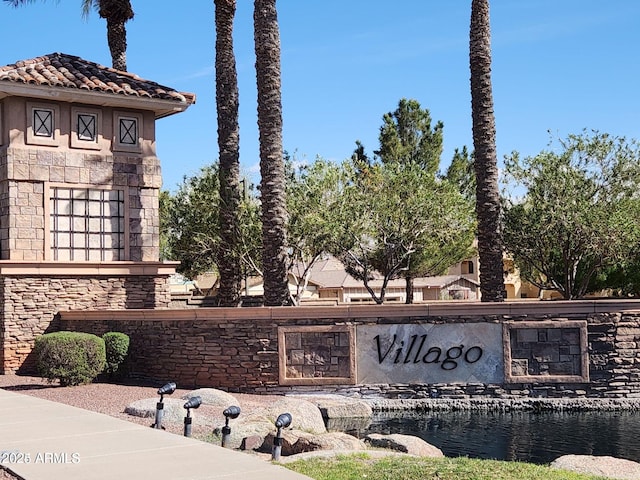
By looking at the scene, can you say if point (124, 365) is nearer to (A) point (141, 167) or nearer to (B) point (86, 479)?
(A) point (141, 167)

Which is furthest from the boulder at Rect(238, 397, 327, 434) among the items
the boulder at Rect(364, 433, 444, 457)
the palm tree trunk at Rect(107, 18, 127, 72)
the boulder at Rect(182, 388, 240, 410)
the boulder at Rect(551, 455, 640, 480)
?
the palm tree trunk at Rect(107, 18, 127, 72)

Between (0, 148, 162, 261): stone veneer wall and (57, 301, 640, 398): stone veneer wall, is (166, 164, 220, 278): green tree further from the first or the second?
(57, 301, 640, 398): stone veneer wall

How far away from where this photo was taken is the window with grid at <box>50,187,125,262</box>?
23344mm

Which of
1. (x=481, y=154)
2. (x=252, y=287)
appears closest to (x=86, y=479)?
(x=481, y=154)

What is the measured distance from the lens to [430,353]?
19.9 meters

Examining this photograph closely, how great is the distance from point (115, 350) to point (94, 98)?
6.79 m

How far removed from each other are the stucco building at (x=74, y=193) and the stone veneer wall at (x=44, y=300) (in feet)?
0.08

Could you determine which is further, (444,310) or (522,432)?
(444,310)

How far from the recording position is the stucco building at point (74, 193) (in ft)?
73.9

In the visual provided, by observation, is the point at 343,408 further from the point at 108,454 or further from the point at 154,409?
the point at 108,454

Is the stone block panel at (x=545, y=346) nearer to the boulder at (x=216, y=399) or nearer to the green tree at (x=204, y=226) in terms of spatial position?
the boulder at (x=216, y=399)

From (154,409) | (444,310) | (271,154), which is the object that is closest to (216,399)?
(154,409)

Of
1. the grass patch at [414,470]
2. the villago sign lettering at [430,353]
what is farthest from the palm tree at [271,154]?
the grass patch at [414,470]

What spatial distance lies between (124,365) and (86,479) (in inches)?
483
